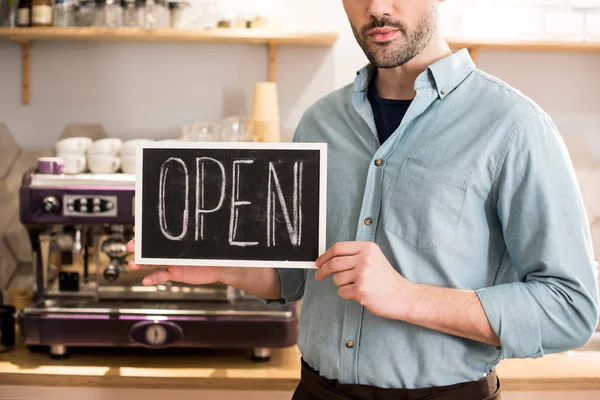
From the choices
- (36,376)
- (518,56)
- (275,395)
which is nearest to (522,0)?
(518,56)

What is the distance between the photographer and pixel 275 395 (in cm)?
→ 198

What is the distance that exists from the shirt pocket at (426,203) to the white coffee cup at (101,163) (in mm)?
1278

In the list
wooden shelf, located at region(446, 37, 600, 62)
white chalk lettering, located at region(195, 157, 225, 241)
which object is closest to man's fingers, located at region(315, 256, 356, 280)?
white chalk lettering, located at region(195, 157, 225, 241)

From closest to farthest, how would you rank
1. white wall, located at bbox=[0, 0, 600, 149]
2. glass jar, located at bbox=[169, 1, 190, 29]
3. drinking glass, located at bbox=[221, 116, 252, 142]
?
1. drinking glass, located at bbox=[221, 116, 252, 142]
2. glass jar, located at bbox=[169, 1, 190, 29]
3. white wall, located at bbox=[0, 0, 600, 149]

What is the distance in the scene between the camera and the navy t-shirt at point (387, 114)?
125 centimetres

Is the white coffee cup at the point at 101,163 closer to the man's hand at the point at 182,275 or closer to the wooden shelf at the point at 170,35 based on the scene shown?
the wooden shelf at the point at 170,35

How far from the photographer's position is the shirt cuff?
1062 mm

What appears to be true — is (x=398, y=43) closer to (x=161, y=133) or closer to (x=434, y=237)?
(x=434, y=237)

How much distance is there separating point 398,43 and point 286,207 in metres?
0.33

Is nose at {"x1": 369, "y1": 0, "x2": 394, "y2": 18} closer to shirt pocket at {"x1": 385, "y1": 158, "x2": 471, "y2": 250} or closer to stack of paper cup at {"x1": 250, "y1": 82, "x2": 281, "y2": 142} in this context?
shirt pocket at {"x1": 385, "y1": 158, "x2": 471, "y2": 250}

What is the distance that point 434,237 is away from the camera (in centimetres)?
114

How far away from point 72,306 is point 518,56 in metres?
1.78

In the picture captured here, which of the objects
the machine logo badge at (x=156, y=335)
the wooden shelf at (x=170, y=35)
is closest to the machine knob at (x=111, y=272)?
the machine logo badge at (x=156, y=335)

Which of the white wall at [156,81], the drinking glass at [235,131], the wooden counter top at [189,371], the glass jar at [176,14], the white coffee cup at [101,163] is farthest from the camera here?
the white wall at [156,81]
